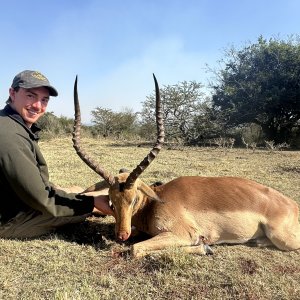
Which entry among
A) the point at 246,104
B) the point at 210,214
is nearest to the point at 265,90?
the point at 246,104

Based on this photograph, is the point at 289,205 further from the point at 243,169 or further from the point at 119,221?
the point at 243,169

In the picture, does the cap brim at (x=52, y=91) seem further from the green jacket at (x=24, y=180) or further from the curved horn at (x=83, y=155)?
the green jacket at (x=24, y=180)

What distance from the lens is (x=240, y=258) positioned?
14.7ft

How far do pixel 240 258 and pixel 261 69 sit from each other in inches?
779

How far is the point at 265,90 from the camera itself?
2162cm

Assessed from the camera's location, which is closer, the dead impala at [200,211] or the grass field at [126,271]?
the grass field at [126,271]

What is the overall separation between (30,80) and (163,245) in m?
2.49

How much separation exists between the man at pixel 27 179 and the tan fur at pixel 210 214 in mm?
504

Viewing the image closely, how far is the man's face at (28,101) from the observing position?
4637 mm

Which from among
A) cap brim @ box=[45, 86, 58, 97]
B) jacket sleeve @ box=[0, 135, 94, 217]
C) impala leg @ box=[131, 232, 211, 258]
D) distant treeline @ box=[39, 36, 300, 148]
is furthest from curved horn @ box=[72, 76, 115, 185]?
distant treeline @ box=[39, 36, 300, 148]

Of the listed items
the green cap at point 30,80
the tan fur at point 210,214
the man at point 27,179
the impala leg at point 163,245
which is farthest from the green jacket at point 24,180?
the impala leg at point 163,245

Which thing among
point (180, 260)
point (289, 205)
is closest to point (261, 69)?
point (289, 205)

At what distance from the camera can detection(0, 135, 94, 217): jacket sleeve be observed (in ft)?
14.0

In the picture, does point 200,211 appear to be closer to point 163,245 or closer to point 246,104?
point 163,245
